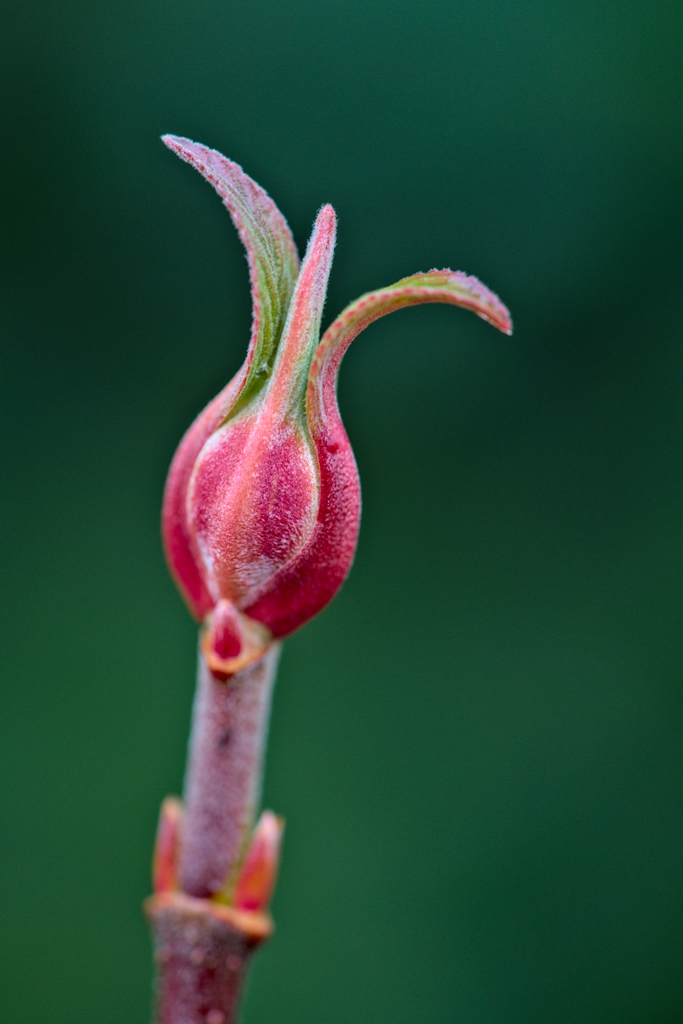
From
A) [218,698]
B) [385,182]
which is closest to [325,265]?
[218,698]

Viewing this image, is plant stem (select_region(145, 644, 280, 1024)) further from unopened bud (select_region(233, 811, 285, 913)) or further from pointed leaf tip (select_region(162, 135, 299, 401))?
pointed leaf tip (select_region(162, 135, 299, 401))

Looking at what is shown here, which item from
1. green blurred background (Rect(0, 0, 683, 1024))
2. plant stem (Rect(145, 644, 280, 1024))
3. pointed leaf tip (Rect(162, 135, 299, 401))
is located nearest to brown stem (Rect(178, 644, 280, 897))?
plant stem (Rect(145, 644, 280, 1024))

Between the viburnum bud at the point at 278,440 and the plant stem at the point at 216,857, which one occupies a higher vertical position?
the viburnum bud at the point at 278,440

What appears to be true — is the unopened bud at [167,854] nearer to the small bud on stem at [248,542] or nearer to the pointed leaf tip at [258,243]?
the small bud on stem at [248,542]

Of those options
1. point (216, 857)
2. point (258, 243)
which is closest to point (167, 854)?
point (216, 857)

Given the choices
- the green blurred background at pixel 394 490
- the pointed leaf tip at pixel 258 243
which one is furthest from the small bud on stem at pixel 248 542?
the green blurred background at pixel 394 490

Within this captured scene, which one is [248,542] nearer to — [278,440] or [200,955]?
[278,440]
